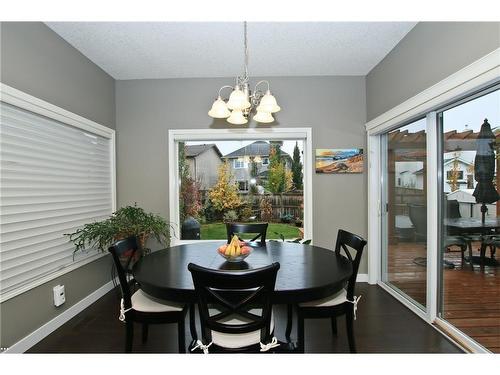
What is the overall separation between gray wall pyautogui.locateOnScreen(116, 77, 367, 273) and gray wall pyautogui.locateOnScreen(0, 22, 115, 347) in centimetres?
46

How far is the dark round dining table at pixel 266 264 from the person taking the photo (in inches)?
58.8

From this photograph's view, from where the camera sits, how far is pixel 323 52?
2.91 metres

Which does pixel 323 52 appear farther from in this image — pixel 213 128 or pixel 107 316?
pixel 107 316

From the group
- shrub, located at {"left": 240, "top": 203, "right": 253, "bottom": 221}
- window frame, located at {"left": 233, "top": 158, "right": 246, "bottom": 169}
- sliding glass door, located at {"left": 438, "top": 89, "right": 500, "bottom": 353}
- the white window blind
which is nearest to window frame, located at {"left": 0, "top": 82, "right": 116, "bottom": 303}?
the white window blind

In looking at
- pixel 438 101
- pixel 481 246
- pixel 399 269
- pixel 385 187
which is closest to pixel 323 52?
pixel 438 101

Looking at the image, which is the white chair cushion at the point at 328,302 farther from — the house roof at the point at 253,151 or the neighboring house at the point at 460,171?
the house roof at the point at 253,151

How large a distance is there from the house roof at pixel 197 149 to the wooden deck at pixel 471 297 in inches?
106

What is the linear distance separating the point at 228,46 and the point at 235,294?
7.97 ft

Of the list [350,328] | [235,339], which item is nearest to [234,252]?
[235,339]

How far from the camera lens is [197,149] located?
12.2 feet

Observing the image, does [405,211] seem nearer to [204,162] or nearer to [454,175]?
[454,175]

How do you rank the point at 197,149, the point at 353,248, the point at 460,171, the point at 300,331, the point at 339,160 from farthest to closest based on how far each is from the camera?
the point at 197,149
the point at 339,160
the point at 460,171
the point at 353,248
the point at 300,331

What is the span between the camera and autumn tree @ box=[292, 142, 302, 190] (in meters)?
3.70

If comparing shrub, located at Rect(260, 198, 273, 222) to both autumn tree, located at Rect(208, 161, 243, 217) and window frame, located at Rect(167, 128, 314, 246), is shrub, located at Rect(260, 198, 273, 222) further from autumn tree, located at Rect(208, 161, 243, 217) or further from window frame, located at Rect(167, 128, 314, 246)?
window frame, located at Rect(167, 128, 314, 246)
